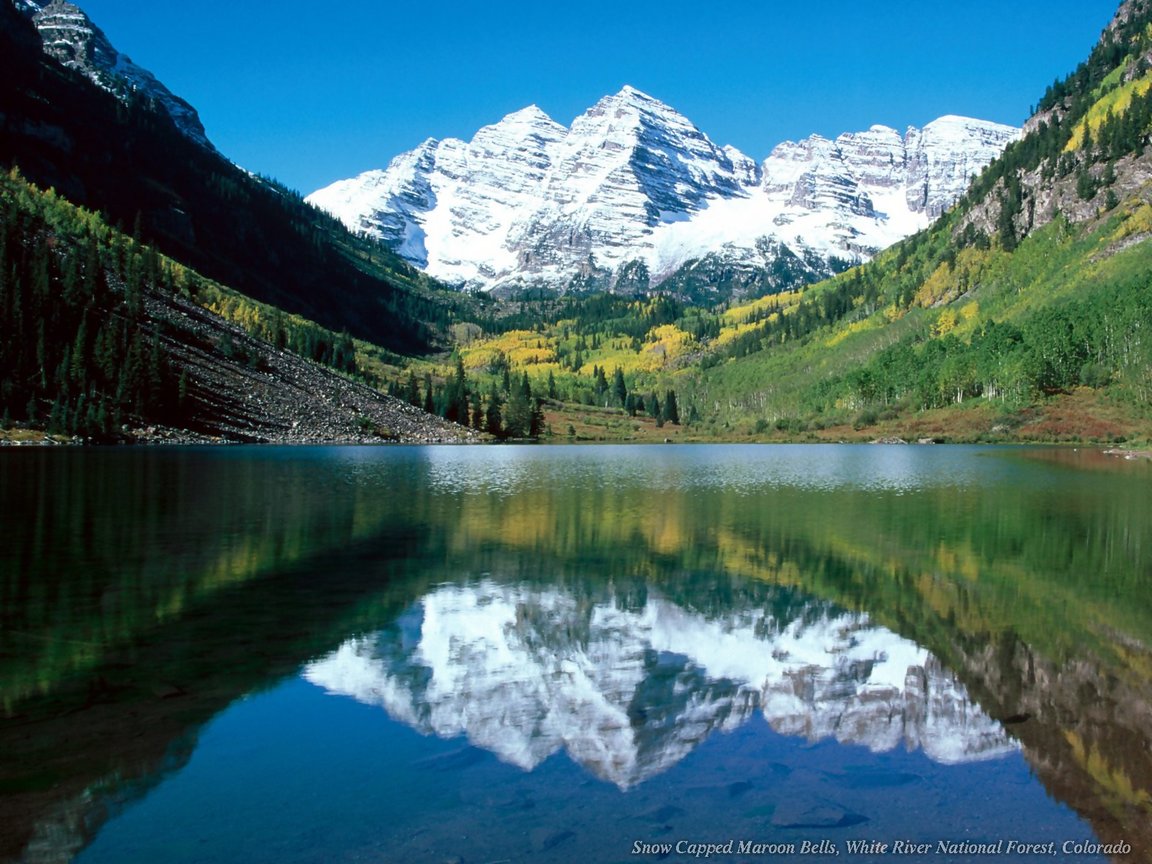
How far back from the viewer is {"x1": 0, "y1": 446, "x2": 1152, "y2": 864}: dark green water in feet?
38.1

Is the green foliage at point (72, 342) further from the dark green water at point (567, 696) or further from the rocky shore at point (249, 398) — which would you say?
the dark green water at point (567, 696)

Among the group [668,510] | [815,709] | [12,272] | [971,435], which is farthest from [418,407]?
[815,709]

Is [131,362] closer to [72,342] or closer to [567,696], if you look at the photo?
[72,342]

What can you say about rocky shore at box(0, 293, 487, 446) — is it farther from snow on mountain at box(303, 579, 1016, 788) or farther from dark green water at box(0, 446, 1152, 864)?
snow on mountain at box(303, 579, 1016, 788)

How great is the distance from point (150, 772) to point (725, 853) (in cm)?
835

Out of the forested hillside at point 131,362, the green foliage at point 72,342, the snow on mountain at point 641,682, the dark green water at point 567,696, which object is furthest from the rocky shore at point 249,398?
the snow on mountain at point 641,682

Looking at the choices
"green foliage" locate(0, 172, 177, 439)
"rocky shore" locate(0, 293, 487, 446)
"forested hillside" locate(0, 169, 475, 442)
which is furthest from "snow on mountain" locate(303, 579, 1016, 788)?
"green foliage" locate(0, 172, 177, 439)

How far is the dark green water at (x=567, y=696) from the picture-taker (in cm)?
1160

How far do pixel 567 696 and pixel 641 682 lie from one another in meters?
1.80

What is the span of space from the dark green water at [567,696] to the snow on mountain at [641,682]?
0.09 meters

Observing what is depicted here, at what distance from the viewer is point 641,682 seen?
1792 centimetres

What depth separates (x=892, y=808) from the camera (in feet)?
40.4

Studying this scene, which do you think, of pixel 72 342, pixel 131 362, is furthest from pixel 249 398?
pixel 72 342

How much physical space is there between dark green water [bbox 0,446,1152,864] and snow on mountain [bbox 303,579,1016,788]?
0.28ft
